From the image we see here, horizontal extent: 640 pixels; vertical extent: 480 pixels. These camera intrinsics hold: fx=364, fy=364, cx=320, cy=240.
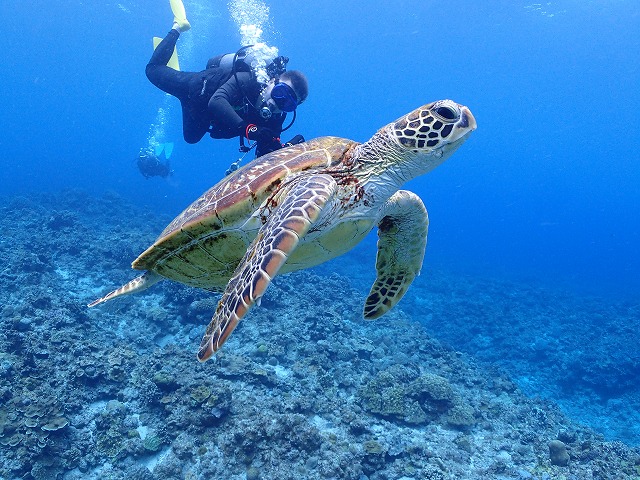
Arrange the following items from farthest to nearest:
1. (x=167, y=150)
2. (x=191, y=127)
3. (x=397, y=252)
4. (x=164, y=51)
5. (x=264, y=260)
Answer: (x=167, y=150)
(x=164, y=51)
(x=191, y=127)
(x=397, y=252)
(x=264, y=260)

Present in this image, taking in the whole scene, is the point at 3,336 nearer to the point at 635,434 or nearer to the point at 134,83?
the point at 635,434

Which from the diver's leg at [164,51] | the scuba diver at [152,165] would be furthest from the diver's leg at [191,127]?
the scuba diver at [152,165]

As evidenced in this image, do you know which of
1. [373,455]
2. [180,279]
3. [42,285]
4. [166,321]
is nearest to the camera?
[180,279]

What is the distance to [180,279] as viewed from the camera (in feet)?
11.9

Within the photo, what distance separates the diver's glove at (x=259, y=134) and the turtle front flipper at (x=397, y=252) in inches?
67.6

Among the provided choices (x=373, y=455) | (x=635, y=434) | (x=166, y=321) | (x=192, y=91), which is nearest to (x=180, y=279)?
(x=373, y=455)

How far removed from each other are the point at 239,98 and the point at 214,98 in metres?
0.37

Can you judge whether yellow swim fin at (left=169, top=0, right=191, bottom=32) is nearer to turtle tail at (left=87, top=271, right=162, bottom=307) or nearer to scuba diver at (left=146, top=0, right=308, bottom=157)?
scuba diver at (left=146, top=0, right=308, bottom=157)

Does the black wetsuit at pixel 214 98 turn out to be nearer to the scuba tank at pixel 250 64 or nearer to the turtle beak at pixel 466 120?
the scuba tank at pixel 250 64

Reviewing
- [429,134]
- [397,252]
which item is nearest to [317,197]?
[429,134]

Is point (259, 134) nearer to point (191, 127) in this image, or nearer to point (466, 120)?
point (466, 120)

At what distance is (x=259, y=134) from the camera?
4137 millimetres

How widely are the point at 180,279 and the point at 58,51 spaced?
398ft

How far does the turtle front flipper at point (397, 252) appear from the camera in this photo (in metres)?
3.30
